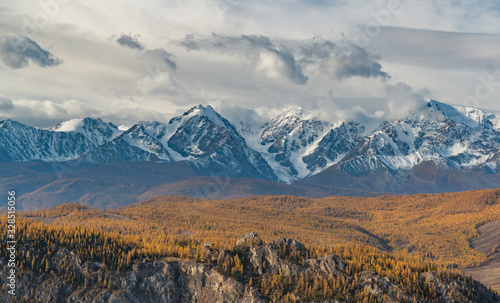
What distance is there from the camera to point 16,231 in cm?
13838

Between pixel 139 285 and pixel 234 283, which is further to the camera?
pixel 139 285

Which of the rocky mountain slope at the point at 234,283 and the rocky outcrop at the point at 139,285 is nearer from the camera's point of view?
the rocky mountain slope at the point at 234,283

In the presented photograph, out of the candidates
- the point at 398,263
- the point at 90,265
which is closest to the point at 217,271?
the point at 90,265

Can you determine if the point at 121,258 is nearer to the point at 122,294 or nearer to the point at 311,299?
the point at 122,294

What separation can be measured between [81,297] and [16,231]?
30.9 metres

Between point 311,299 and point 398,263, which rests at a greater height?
point 398,263

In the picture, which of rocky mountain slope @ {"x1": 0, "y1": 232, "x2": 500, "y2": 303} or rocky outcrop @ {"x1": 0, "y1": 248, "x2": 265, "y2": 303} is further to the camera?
rocky outcrop @ {"x1": 0, "y1": 248, "x2": 265, "y2": 303}

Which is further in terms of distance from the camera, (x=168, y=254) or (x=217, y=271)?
(x=168, y=254)

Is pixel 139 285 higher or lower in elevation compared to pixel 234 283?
lower

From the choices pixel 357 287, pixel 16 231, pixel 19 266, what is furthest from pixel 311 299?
pixel 16 231

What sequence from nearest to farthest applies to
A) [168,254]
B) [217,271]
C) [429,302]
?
1. [429,302]
2. [217,271]
3. [168,254]

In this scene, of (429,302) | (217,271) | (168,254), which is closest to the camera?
(429,302)

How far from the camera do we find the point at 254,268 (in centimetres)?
13350

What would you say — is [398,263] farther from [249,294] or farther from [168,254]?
[168,254]
